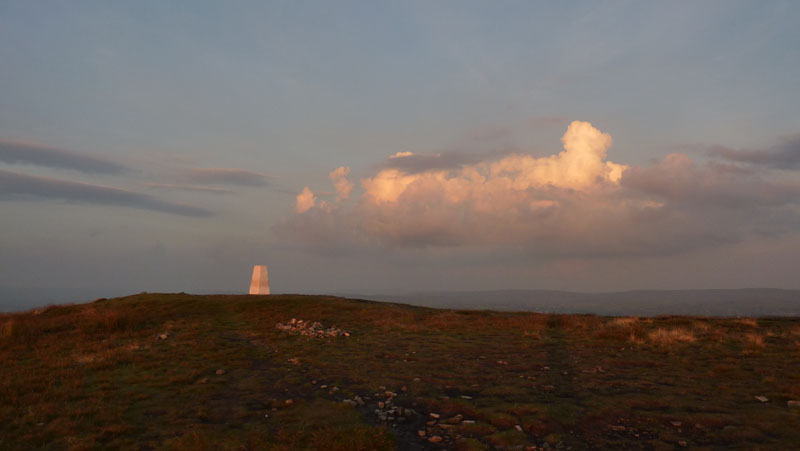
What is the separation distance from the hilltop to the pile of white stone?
0.73 ft

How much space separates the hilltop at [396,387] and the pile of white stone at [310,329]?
0.73ft

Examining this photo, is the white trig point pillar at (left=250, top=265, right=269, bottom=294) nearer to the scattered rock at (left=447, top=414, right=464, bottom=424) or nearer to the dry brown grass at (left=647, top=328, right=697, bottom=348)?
the dry brown grass at (left=647, top=328, right=697, bottom=348)

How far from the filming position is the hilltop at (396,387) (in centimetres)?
1054

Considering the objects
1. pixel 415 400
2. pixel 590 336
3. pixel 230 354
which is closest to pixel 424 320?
pixel 590 336

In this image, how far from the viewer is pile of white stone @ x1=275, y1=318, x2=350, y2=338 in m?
26.9

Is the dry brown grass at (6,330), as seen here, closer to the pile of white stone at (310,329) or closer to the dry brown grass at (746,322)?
the pile of white stone at (310,329)

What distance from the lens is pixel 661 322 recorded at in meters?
30.5

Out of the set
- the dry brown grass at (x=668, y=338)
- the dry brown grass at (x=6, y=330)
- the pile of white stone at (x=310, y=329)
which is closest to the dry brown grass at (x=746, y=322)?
the dry brown grass at (x=668, y=338)

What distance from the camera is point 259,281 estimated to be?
55.6 metres

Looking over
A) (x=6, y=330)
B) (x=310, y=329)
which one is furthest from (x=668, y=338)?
(x=6, y=330)

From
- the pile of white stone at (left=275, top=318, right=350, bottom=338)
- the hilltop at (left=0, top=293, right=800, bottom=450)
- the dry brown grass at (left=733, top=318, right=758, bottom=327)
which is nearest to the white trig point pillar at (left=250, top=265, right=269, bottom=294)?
the pile of white stone at (left=275, top=318, right=350, bottom=338)

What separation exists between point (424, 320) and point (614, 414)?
72.5 feet

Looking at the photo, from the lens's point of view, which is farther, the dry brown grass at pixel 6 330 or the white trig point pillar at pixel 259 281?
the white trig point pillar at pixel 259 281

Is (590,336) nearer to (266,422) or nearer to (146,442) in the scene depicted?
(266,422)
